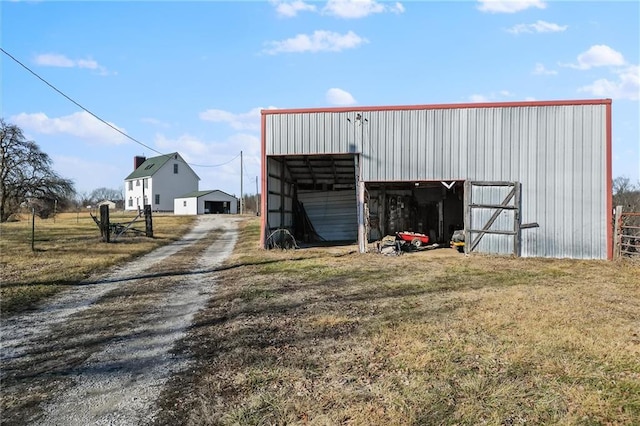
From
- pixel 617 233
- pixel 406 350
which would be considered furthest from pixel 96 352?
pixel 617 233

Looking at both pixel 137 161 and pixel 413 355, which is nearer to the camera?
pixel 413 355

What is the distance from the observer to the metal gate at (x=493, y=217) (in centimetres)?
1434

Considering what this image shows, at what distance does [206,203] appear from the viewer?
48750 millimetres

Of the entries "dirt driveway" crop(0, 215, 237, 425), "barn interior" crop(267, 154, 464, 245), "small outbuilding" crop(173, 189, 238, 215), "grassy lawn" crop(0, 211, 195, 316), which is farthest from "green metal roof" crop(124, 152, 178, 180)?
"dirt driveway" crop(0, 215, 237, 425)

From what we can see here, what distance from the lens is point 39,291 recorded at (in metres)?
8.53

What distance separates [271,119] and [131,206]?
4936 centimetres

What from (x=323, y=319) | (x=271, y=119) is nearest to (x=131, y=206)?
(x=271, y=119)

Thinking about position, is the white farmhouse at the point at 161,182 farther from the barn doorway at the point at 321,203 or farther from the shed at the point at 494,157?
the shed at the point at 494,157

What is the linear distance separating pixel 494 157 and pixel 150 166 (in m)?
49.8

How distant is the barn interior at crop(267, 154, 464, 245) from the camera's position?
20500mm

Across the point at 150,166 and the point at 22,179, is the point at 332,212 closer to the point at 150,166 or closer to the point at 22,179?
the point at 22,179

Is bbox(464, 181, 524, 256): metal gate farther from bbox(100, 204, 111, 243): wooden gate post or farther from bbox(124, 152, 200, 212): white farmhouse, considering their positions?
bbox(124, 152, 200, 212): white farmhouse

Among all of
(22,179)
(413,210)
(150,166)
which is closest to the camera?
(413,210)

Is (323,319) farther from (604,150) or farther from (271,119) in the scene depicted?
(604,150)
